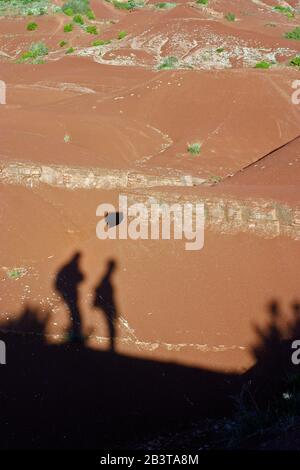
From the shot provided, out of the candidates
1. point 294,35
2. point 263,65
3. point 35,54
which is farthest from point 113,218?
point 35,54

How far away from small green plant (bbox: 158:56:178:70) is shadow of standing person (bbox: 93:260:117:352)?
19176mm

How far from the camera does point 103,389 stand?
6.49 metres

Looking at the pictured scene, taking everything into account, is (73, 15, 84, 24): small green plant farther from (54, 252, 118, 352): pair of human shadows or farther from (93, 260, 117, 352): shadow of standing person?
(93, 260, 117, 352): shadow of standing person

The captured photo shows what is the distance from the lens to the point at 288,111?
18.3m

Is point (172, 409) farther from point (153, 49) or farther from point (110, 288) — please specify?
point (153, 49)

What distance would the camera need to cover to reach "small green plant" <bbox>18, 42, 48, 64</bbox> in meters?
31.4

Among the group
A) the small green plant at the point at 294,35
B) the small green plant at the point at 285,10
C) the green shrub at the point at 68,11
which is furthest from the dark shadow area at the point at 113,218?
the small green plant at the point at 285,10

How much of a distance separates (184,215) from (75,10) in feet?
118

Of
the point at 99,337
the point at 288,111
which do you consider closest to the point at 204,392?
the point at 99,337

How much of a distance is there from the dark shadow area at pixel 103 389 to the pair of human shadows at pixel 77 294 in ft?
0.14

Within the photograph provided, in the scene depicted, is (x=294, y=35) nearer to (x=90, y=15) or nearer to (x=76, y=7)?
(x=90, y=15)

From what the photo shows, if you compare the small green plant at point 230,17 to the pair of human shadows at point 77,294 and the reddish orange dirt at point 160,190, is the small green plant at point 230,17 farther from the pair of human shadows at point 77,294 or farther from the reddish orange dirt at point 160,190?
the pair of human shadows at point 77,294

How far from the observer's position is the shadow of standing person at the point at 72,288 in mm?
7371

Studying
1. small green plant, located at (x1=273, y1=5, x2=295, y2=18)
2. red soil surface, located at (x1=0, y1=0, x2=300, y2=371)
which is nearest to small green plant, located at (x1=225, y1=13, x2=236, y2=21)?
red soil surface, located at (x1=0, y1=0, x2=300, y2=371)
